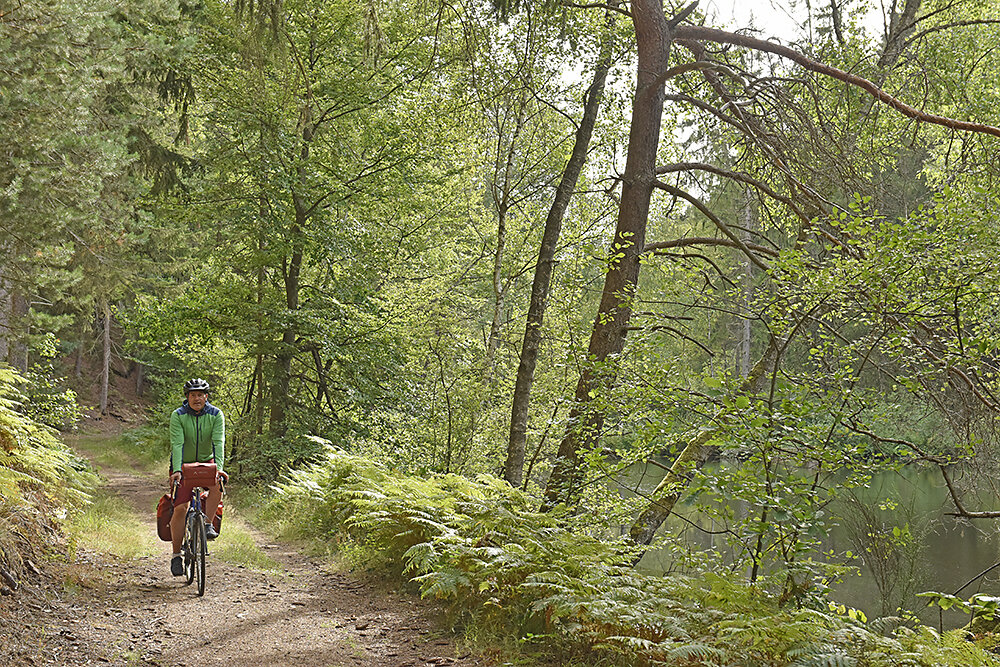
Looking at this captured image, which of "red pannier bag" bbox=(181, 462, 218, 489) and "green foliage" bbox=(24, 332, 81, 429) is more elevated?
"green foliage" bbox=(24, 332, 81, 429)

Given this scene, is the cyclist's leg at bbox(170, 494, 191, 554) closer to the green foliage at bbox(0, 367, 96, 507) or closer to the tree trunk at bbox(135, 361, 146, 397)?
the green foliage at bbox(0, 367, 96, 507)

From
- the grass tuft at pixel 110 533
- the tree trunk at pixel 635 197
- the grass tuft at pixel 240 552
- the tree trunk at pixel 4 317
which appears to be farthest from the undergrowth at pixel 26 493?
the tree trunk at pixel 635 197

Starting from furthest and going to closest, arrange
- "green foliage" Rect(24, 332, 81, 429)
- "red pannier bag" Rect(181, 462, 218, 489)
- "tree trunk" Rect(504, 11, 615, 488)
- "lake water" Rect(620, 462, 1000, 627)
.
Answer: "lake water" Rect(620, 462, 1000, 627), "green foliage" Rect(24, 332, 81, 429), "tree trunk" Rect(504, 11, 615, 488), "red pannier bag" Rect(181, 462, 218, 489)

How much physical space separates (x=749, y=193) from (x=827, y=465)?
6890 mm

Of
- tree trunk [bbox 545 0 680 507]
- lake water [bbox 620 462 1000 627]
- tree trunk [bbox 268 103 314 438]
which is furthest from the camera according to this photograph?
tree trunk [bbox 268 103 314 438]

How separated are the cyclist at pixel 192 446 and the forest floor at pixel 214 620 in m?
0.56

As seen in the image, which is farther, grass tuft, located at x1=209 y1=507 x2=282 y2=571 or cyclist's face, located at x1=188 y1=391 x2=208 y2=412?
grass tuft, located at x1=209 y1=507 x2=282 y2=571

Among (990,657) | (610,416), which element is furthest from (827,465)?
(610,416)

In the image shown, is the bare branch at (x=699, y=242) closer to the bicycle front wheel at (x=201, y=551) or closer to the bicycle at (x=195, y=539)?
the bicycle at (x=195, y=539)

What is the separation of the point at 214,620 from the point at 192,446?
1.72 meters

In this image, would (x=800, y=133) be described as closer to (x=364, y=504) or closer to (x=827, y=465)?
(x=827, y=465)

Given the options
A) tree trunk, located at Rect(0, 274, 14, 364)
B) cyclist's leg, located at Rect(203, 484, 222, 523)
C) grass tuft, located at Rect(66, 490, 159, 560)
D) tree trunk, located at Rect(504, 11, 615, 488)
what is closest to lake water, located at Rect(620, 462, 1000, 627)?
tree trunk, located at Rect(504, 11, 615, 488)

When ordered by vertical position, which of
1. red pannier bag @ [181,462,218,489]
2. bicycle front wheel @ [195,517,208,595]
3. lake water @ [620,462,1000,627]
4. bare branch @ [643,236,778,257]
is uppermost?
bare branch @ [643,236,778,257]

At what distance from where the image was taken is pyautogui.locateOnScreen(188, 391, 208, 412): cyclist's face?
22.8 feet
